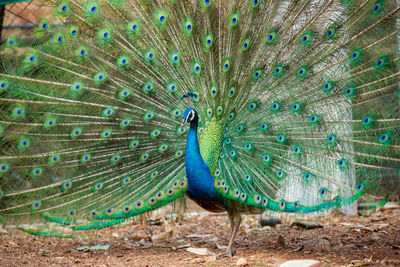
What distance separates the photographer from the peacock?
12.0 ft

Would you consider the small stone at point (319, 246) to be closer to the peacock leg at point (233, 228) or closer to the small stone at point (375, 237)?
the small stone at point (375, 237)

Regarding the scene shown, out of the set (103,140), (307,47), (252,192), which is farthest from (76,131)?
(307,47)

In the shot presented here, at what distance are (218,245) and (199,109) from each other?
4.76 ft

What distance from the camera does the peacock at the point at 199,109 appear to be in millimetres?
3658

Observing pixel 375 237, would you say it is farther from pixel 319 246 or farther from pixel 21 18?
pixel 21 18

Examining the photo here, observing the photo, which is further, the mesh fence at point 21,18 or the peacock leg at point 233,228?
the mesh fence at point 21,18

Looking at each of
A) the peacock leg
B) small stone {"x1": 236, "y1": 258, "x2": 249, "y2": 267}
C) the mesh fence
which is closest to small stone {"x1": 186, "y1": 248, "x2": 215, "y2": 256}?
the peacock leg

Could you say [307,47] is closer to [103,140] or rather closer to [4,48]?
[103,140]

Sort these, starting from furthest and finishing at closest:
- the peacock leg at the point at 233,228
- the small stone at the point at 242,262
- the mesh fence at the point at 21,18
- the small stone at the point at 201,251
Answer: the mesh fence at the point at 21,18, the small stone at the point at 201,251, the peacock leg at the point at 233,228, the small stone at the point at 242,262

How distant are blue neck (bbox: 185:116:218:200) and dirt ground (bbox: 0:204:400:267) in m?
0.61

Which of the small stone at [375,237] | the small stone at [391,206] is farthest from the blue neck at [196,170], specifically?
the small stone at [391,206]

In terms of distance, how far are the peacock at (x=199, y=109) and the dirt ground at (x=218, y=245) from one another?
345mm

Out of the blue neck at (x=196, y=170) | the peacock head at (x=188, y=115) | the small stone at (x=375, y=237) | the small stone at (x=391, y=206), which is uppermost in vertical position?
the peacock head at (x=188, y=115)

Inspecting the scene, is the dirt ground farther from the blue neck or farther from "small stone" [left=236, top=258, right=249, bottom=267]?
the blue neck
